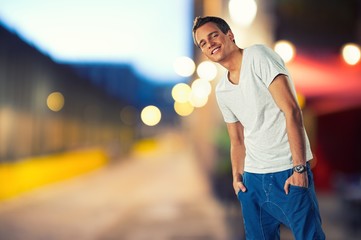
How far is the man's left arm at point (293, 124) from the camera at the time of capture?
2258 mm

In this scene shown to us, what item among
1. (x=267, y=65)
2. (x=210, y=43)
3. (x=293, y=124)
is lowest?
(x=293, y=124)

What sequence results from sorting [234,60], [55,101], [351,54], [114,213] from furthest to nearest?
[55,101]
[114,213]
[351,54]
[234,60]

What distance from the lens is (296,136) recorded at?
7.39ft

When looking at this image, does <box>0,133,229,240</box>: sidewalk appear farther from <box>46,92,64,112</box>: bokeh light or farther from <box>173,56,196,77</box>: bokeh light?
<box>46,92,64,112</box>: bokeh light

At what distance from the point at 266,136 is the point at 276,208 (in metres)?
0.33

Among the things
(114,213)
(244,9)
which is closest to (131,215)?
(114,213)

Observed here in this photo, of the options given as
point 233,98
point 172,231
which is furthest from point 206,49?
point 172,231

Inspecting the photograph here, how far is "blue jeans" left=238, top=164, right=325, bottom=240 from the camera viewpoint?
7.48 ft

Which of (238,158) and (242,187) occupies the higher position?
(238,158)

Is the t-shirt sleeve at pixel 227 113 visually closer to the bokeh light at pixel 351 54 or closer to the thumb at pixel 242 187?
Answer: the thumb at pixel 242 187

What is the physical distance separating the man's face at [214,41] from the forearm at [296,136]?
45 cm

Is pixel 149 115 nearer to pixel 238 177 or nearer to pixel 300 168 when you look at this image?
pixel 238 177

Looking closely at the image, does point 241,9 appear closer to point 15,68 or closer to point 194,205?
point 194,205

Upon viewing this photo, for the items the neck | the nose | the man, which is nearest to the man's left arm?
the man
